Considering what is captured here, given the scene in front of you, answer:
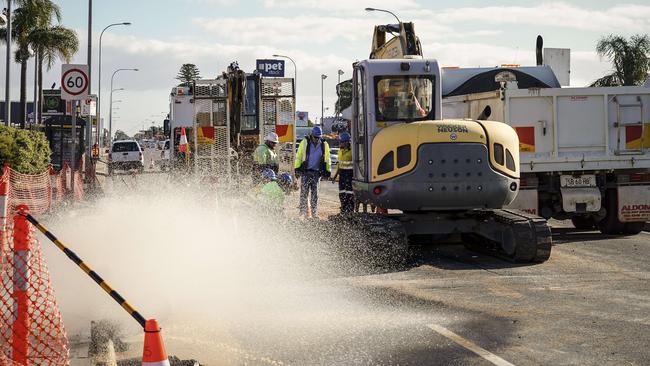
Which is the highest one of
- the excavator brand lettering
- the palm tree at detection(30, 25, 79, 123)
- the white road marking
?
the palm tree at detection(30, 25, 79, 123)

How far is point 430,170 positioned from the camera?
42.7 ft

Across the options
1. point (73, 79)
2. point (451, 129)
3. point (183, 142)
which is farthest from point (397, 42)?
point (183, 142)

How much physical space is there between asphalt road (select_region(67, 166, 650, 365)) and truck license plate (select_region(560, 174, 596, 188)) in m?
3.48

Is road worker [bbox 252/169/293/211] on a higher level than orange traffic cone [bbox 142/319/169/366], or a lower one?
higher

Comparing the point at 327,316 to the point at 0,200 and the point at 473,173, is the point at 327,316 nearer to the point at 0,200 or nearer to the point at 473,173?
the point at 0,200

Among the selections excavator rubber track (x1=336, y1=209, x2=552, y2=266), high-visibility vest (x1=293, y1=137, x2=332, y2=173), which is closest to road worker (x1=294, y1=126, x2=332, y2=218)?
high-visibility vest (x1=293, y1=137, x2=332, y2=173)

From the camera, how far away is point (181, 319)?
359 inches

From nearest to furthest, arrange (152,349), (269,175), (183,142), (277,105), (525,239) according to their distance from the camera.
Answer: (152,349) < (525,239) < (269,175) < (277,105) < (183,142)

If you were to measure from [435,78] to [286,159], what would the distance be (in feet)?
45.2

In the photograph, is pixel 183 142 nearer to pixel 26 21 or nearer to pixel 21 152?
pixel 21 152

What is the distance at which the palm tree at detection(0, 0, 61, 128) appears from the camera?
59125mm

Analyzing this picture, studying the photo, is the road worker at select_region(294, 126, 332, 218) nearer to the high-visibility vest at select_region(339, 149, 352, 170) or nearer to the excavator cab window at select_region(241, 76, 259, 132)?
the high-visibility vest at select_region(339, 149, 352, 170)

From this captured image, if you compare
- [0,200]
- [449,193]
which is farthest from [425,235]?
[0,200]

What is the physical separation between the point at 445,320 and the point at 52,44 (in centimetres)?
5857
